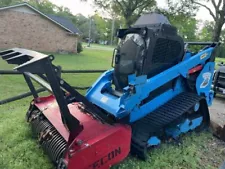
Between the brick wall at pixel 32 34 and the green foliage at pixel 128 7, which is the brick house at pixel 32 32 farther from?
the green foliage at pixel 128 7

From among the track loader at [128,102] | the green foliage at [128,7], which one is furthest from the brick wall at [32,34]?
the track loader at [128,102]

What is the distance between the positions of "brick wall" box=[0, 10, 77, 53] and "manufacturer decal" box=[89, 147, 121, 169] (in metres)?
21.5

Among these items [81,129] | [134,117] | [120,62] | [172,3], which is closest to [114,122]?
[134,117]

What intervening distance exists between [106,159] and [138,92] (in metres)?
0.88

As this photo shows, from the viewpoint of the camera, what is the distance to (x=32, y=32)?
22.7 metres

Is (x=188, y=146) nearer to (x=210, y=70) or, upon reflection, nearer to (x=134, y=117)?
(x=134, y=117)

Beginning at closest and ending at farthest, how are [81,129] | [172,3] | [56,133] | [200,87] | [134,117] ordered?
[81,129]
[56,133]
[134,117]
[200,87]
[172,3]

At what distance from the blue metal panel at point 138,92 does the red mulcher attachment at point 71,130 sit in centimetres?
20

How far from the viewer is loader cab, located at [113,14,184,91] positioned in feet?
10.4

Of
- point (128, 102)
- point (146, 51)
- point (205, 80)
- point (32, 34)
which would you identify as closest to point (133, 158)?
point (128, 102)

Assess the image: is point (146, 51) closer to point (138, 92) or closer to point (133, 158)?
point (138, 92)

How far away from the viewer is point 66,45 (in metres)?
24.5

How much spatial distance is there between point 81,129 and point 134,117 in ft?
2.84

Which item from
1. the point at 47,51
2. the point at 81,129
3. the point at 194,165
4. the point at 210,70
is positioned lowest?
the point at 47,51
